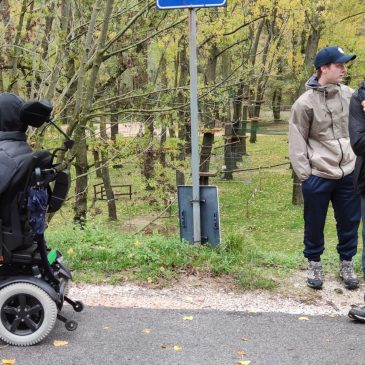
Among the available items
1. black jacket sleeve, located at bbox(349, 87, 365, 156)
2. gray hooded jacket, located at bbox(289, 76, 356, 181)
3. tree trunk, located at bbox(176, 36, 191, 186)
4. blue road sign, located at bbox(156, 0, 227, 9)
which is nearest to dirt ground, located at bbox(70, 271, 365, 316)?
gray hooded jacket, located at bbox(289, 76, 356, 181)

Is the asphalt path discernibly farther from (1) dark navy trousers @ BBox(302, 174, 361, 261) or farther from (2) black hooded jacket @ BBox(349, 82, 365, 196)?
(2) black hooded jacket @ BBox(349, 82, 365, 196)

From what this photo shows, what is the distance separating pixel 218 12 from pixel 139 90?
3.82 meters

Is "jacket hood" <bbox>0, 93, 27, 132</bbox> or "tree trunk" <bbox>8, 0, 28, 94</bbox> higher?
"tree trunk" <bbox>8, 0, 28, 94</bbox>

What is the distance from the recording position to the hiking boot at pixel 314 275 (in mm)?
4250

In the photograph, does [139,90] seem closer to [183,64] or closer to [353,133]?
[183,64]

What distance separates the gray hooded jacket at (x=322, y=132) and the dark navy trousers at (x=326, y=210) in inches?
3.2

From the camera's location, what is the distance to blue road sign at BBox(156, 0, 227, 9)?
431 cm

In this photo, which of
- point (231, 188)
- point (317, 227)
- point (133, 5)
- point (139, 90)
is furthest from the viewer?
point (231, 188)

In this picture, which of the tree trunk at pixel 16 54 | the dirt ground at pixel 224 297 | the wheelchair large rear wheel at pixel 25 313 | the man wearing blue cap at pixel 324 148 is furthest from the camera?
the tree trunk at pixel 16 54

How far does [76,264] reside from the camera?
4664 millimetres

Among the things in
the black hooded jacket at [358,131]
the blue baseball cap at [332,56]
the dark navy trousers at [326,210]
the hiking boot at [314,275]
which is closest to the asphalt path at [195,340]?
the hiking boot at [314,275]

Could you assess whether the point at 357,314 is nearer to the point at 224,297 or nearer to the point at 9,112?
the point at 224,297

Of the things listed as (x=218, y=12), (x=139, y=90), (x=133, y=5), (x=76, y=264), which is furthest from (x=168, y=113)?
(x=76, y=264)

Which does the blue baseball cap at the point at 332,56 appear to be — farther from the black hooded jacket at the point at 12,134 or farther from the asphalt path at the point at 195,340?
the black hooded jacket at the point at 12,134
